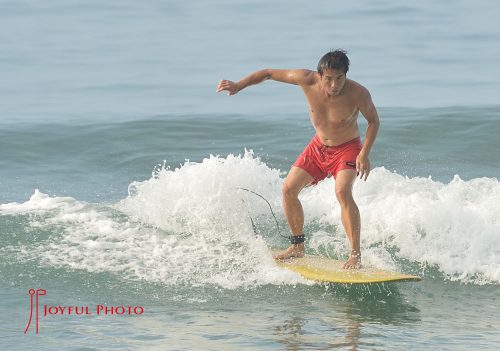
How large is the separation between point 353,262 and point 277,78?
1.51 metres

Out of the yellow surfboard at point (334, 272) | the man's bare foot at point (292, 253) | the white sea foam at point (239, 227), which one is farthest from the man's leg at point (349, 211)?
the man's bare foot at point (292, 253)

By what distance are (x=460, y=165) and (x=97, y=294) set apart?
656cm

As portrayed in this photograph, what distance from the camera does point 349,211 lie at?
8344 millimetres

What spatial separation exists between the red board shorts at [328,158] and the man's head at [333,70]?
18.5 inches

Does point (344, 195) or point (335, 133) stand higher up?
point (335, 133)

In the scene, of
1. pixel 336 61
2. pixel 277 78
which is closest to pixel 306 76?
pixel 277 78

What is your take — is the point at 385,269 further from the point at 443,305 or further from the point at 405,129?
the point at 405,129

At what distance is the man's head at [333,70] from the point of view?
8.04 m

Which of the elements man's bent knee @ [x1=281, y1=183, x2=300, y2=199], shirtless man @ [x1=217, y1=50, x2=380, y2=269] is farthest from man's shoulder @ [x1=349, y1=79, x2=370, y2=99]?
man's bent knee @ [x1=281, y1=183, x2=300, y2=199]

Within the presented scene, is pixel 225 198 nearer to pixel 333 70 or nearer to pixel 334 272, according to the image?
pixel 334 272

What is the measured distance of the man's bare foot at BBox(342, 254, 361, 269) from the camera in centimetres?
839

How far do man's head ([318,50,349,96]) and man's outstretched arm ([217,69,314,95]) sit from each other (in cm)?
21

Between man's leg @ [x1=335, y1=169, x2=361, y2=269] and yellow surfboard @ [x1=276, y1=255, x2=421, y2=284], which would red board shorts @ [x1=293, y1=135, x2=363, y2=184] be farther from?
yellow surfboard @ [x1=276, y1=255, x2=421, y2=284]

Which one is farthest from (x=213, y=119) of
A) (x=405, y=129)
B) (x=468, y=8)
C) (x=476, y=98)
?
(x=468, y=8)
